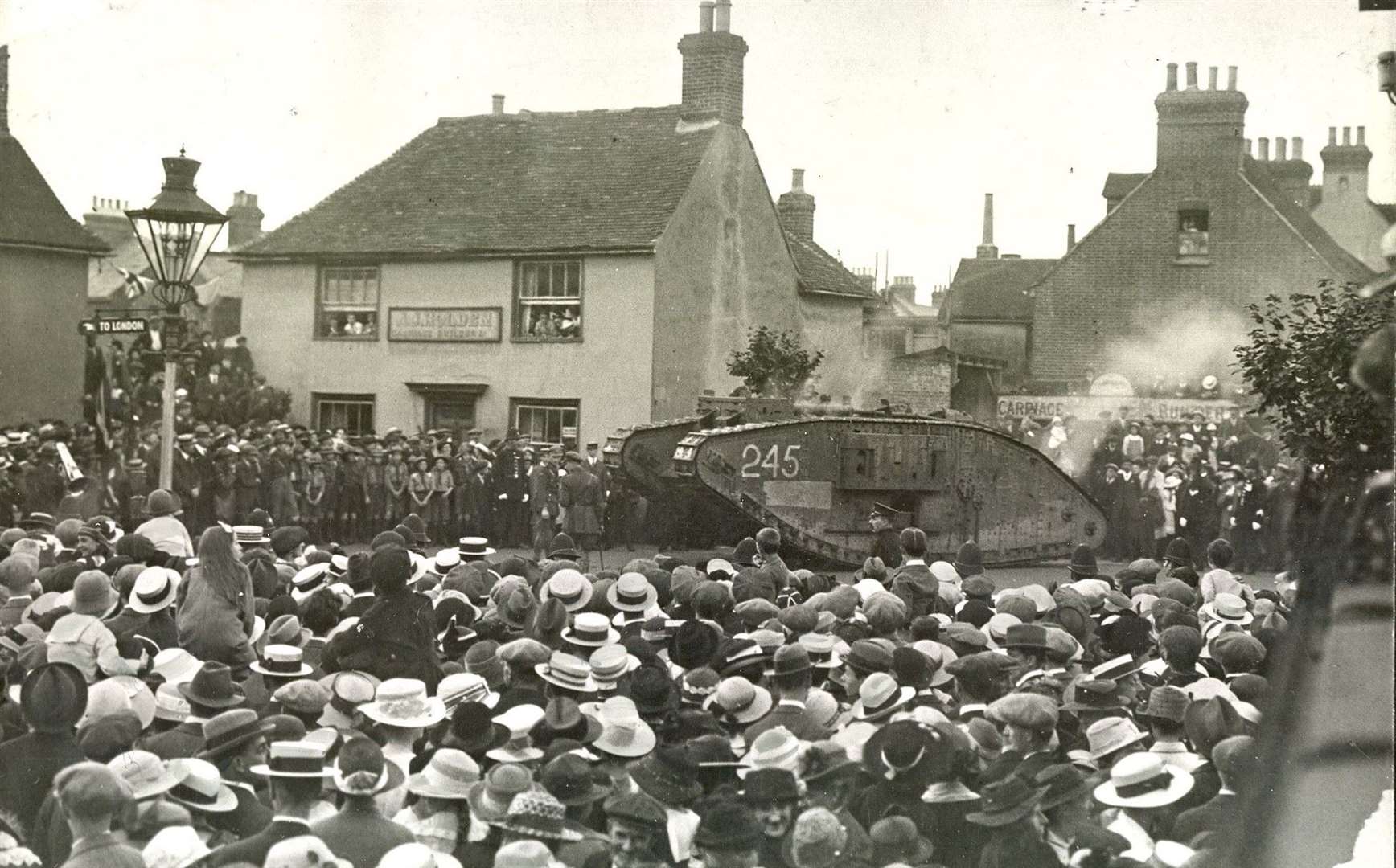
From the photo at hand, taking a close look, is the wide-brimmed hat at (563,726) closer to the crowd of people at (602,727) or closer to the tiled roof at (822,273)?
the crowd of people at (602,727)

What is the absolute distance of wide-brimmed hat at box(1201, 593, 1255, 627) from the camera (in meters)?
8.78

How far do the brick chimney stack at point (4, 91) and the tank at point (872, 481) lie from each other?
8932 mm

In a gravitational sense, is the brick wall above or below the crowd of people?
above

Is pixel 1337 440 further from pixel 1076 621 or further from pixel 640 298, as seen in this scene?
pixel 640 298

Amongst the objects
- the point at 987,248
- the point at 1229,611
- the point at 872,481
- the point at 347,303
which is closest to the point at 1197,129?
the point at 872,481

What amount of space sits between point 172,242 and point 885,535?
32.4 ft

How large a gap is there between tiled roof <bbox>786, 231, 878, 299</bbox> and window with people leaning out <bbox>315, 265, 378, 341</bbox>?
695 centimetres

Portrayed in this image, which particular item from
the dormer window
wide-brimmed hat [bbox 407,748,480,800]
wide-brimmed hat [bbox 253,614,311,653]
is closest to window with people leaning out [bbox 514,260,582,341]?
the dormer window

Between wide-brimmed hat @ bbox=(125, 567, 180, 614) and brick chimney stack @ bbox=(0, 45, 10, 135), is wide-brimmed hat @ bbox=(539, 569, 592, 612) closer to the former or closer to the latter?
wide-brimmed hat @ bbox=(125, 567, 180, 614)

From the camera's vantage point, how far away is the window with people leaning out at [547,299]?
23406mm

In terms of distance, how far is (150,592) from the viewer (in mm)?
7910

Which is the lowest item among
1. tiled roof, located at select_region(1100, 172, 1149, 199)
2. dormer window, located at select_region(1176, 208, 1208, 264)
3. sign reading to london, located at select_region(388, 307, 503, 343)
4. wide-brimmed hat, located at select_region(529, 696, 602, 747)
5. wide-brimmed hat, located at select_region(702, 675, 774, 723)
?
wide-brimmed hat, located at select_region(529, 696, 602, 747)

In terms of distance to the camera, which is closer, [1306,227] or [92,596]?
[92,596]

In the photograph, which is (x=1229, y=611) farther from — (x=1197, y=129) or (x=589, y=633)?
(x=1197, y=129)
